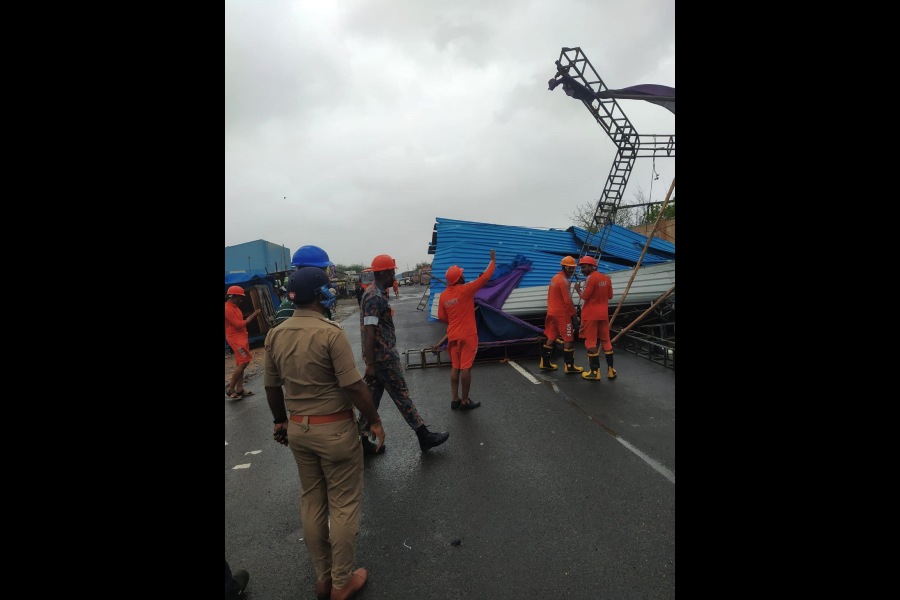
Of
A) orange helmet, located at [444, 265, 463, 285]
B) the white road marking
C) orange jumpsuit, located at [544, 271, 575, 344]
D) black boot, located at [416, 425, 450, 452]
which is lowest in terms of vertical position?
black boot, located at [416, 425, 450, 452]

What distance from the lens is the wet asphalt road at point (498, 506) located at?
2199 millimetres

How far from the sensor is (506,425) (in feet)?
14.2

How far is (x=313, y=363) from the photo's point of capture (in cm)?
200

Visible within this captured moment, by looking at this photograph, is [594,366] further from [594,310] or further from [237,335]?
[237,335]

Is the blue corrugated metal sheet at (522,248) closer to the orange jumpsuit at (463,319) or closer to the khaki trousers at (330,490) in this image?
the orange jumpsuit at (463,319)

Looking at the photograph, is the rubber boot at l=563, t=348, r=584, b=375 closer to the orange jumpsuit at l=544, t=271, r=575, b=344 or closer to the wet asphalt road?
the orange jumpsuit at l=544, t=271, r=575, b=344

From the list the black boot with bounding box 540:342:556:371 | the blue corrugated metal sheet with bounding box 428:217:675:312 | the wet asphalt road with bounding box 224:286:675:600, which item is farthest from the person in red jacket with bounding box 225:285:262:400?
the black boot with bounding box 540:342:556:371

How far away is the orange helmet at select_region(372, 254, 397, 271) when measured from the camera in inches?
142

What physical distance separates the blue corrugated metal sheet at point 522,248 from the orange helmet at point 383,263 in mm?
5013

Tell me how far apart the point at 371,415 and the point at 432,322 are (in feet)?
39.9

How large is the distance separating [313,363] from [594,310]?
4.65 m

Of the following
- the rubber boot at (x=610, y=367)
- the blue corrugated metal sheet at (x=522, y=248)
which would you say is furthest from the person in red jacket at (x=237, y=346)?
the rubber boot at (x=610, y=367)

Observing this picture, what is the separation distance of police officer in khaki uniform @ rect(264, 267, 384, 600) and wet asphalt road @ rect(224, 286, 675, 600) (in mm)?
360
